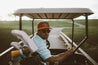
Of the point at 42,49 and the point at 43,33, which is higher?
the point at 43,33

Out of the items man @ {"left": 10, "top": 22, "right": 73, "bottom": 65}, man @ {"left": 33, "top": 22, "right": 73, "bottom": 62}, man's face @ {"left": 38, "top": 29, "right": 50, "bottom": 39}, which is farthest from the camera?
man's face @ {"left": 38, "top": 29, "right": 50, "bottom": 39}

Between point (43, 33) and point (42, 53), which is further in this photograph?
point (43, 33)

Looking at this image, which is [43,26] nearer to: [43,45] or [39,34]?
[39,34]

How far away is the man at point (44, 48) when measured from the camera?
2125 mm

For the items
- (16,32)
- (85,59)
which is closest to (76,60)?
(85,59)

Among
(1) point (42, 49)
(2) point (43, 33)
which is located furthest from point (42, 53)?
(2) point (43, 33)

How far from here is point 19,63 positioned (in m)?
2.10

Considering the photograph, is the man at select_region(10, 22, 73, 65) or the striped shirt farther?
the striped shirt

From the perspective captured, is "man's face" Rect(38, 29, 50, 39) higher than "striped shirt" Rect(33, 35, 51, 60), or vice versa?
"man's face" Rect(38, 29, 50, 39)

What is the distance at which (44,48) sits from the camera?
2.16 meters

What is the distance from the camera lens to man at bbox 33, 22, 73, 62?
2125mm

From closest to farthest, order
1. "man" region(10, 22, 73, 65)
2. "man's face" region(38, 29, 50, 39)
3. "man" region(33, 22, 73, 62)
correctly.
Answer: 1. "man" region(10, 22, 73, 65)
2. "man" region(33, 22, 73, 62)
3. "man's face" region(38, 29, 50, 39)

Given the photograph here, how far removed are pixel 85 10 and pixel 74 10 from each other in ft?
0.65

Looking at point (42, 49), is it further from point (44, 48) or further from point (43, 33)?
point (43, 33)
